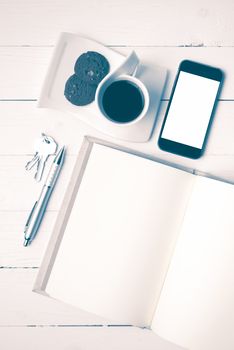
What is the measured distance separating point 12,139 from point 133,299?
292mm

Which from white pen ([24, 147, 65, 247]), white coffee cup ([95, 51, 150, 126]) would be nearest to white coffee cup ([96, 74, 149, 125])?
white coffee cup ([95, 51, 150, 126])

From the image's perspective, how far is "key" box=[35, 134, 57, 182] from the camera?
0.65 m

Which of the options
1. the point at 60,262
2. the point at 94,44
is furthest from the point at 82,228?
the point at 94,44

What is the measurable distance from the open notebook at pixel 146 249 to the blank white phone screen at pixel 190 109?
0.07 m

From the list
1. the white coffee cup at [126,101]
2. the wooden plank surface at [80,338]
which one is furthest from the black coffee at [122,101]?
the wooden plank surface at [80,338]

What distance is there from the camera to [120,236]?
0.60 m

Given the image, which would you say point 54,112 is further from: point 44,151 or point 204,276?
point 204,276

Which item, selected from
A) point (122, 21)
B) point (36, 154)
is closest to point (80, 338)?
point (36, 154)

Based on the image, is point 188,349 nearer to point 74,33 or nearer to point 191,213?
point 191,213

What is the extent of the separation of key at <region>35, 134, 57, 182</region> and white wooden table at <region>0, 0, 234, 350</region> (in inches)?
0.4

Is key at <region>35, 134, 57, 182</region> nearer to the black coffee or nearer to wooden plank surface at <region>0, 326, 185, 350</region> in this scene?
the black coffee

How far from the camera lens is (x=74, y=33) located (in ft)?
2.15

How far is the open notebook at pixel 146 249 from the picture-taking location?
0.57 metres

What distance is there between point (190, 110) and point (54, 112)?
20 cm
